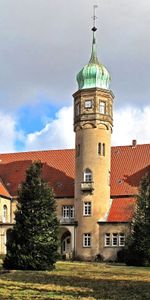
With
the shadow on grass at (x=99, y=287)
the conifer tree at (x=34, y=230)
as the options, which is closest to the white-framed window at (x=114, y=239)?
the conifer tree at (x=34, y=230)

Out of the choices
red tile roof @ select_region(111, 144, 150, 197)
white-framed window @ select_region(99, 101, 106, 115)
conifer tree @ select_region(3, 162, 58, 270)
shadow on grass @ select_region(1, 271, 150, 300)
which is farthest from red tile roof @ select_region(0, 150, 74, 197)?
shadow on grass @ select_region(1, 271, 150, 300)

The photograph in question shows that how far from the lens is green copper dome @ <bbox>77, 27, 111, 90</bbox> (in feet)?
179

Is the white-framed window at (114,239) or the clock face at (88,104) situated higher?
the clock face at (88,104)

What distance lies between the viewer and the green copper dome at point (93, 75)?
54.5 m

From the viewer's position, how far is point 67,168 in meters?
58.9

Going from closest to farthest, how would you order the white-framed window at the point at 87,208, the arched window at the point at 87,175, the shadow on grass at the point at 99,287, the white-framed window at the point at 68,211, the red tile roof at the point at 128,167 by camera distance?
the shadow on grass at the point at 99,287 < the white-framed window at the point at 87,208 < the arched window at the point at 87,175 < the red tile roof at the point at 128,167 < the white-framed window at the point at 68,211

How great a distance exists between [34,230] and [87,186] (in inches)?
839

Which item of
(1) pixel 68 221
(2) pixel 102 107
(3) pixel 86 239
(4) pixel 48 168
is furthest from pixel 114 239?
(2) pixel 102 107

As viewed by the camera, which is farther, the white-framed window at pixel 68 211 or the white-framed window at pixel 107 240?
the white-framed window at pixel 68 211

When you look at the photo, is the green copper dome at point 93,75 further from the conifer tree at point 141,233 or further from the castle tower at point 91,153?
the conifer tree at point 141,233

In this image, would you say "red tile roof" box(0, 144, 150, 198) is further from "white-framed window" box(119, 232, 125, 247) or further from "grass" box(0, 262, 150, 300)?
"grass" box(0, 262, 150, 300)

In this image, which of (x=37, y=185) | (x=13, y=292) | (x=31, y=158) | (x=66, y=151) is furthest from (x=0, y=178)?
(x=13, y=292)

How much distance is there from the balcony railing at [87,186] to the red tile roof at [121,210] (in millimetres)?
3150

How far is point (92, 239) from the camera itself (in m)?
51.8
